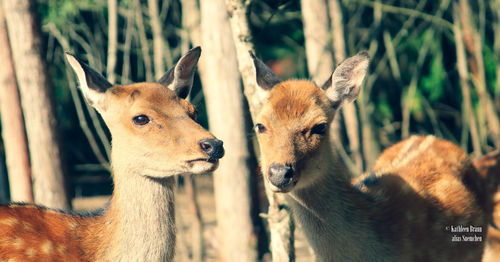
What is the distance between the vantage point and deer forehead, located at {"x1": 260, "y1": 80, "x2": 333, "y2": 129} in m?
4.50

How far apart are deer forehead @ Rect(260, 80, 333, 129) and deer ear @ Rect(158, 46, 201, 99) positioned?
65 cm

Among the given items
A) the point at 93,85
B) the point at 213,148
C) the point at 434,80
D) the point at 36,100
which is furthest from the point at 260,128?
the point at 434,80

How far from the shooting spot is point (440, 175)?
5312mm

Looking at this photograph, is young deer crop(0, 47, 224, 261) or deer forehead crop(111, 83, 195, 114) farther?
deer forehead crop(111, 83, 195, 114)

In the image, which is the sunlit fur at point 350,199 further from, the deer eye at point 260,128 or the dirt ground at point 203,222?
the dirt ground at point 203,222

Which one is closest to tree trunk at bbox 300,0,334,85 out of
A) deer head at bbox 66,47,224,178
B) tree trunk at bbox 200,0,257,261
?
tree trunk at bbox 200,0,257,261

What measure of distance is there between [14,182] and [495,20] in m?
8.73

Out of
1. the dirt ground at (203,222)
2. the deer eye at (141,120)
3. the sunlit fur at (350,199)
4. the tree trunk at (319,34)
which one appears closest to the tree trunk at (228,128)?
the dirt ground at (203,222)

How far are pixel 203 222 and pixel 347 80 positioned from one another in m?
6.91

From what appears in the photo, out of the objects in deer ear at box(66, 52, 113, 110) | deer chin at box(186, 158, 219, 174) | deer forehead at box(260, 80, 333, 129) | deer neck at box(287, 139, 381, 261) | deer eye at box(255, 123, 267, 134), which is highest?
deer ear at box(66, 52, 113, 110)

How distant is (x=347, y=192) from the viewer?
4652 millimetres

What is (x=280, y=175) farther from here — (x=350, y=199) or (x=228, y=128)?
(x=228, y=128)

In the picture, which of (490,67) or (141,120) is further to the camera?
(490,67)

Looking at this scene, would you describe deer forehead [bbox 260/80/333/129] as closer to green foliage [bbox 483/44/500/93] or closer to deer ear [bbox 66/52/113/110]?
deer ear [bbox 66/52/113/110]
